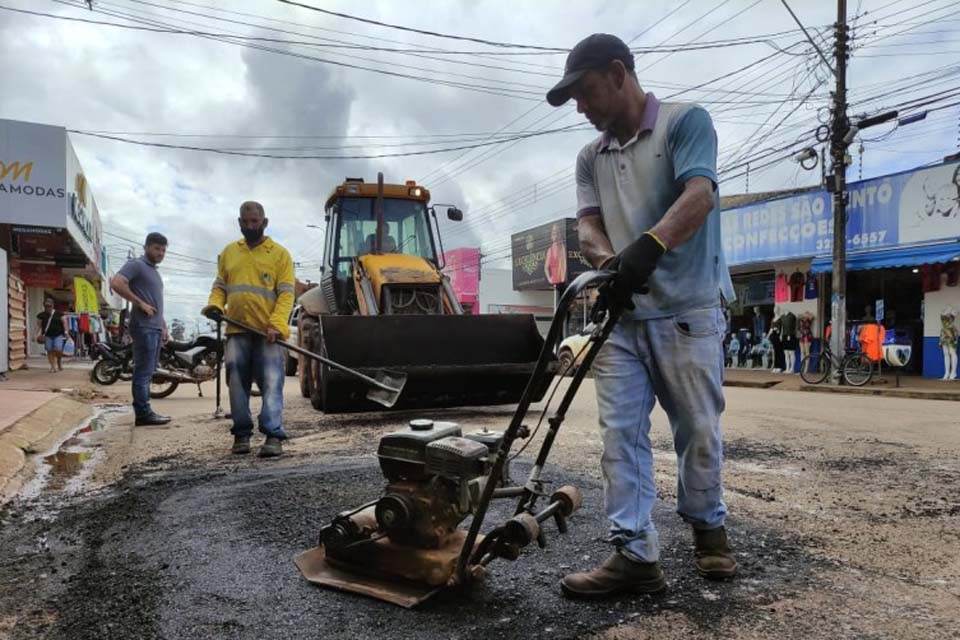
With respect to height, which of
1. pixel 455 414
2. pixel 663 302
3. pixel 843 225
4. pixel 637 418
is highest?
pixel 843 225

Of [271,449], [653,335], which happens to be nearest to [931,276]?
[271,449]

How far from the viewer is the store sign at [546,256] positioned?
30797mm

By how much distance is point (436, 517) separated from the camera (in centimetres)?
215

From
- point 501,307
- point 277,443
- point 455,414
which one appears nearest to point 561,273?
point 501,307

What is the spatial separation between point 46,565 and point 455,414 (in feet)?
15.7

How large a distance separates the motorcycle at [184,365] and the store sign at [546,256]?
792 inches

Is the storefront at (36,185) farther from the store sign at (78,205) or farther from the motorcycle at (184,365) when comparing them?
the motorcycle at (184,365)

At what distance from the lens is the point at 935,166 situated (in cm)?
1312

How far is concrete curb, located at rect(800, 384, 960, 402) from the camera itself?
415 inches

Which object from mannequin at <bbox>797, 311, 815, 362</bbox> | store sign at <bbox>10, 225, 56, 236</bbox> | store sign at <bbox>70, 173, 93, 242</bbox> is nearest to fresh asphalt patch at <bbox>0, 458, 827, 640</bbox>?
store sign at <bbox>10, 225, 56, 236</bbox>

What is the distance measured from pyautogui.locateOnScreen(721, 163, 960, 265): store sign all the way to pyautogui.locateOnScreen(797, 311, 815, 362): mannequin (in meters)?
1.53

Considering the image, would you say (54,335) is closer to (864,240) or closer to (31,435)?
(31,435)

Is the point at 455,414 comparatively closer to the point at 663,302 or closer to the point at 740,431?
the point at 740,431

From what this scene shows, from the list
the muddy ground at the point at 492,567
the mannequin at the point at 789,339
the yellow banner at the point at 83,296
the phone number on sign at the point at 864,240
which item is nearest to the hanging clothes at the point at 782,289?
the mannequin at the point at 789,339
